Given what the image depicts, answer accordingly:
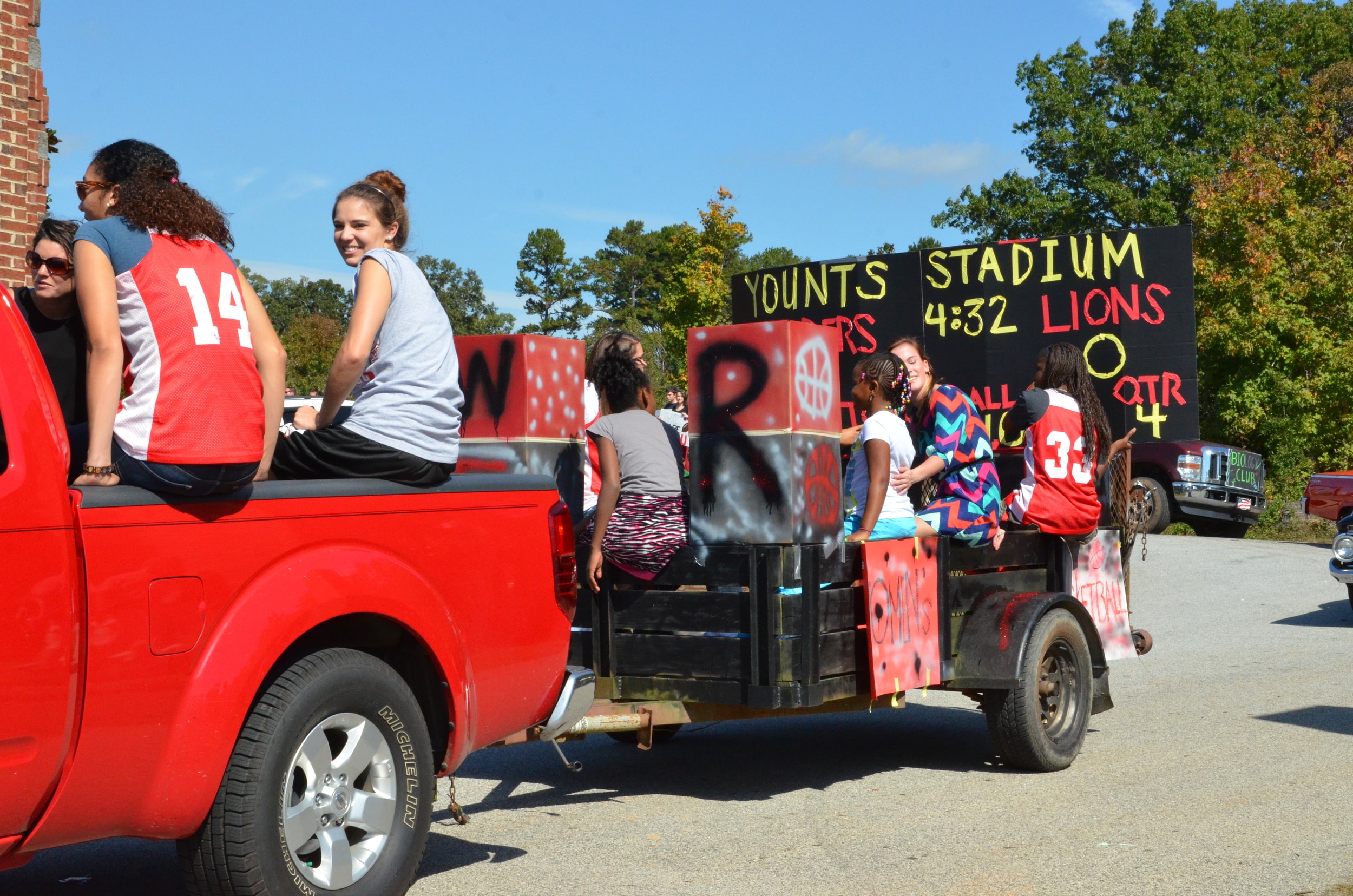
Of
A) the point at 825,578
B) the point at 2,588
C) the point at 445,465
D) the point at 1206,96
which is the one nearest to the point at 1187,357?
the point at 825,578

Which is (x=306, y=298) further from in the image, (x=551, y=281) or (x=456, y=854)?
(x=456, y=854)

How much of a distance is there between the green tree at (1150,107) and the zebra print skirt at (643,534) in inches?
1491

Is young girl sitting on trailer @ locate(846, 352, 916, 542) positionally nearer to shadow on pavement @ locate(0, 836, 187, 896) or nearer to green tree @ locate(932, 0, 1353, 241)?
shadow on pavement @ locate(0, 836, 187, 896)

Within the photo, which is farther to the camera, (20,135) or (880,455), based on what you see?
(20,135)

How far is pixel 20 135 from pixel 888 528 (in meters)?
6.95

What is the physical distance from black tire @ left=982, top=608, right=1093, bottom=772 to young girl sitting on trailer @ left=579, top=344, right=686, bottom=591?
1.78 m

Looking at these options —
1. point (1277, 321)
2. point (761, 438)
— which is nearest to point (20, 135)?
point (761, 438)

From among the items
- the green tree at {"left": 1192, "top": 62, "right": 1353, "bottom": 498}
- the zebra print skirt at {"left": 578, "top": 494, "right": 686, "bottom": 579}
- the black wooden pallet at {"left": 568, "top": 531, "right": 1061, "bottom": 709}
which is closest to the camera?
the black wooden pallet at {"left": 568, "top": 531, "right": 1061, "bottom": 709}

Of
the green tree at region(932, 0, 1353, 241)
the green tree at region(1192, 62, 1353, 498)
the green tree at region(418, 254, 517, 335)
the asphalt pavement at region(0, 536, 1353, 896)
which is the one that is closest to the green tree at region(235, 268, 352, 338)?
the green tree at region(418, 254, 517, 335)

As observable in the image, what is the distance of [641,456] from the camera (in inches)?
236

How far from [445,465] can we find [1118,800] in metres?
3.35

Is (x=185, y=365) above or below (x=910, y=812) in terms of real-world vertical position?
above

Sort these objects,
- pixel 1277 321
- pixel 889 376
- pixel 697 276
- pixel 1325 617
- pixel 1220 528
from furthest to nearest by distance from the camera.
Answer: pixel 697 276, pixel 1277 321, pixel 1220 528, pixel 1325 617, pixel 889 376

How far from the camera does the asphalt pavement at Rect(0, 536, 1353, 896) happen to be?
467cm
